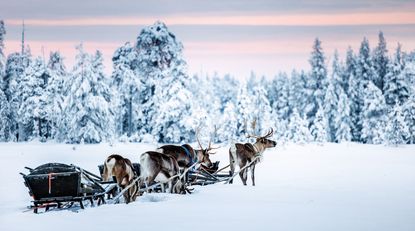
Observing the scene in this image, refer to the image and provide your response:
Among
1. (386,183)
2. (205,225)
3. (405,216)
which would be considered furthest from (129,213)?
(386,183)

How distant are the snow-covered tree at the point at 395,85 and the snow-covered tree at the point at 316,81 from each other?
8448 millimetres

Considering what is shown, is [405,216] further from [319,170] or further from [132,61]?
[132,61]

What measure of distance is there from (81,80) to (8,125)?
18661 mm

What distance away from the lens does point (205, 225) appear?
10.1 metres

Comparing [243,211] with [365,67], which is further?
[365,67]

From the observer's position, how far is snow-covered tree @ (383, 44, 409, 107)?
2630 inches

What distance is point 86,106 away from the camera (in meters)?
43.6

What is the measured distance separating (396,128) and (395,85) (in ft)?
46.0

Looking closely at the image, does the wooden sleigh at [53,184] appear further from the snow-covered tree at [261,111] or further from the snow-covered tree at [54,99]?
the snow-covered tree at [261,111]

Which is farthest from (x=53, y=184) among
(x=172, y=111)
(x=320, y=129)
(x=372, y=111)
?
(x=372, y=111)

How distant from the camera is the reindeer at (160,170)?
13531 millimetres

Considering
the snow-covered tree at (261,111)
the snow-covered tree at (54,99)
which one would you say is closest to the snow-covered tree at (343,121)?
the snow-covered tree at (261,111)

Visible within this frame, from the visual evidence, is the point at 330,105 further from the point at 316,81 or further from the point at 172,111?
the point at 172,111

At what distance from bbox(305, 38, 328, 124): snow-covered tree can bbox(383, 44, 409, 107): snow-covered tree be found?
845 centimetres
